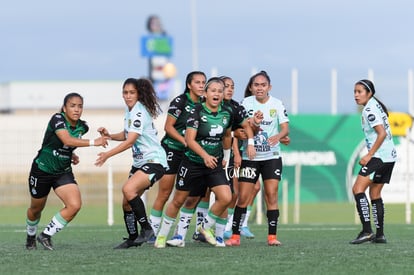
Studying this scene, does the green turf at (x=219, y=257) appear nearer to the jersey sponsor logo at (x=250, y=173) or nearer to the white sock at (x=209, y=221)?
the white sock at (x=209, y=221)

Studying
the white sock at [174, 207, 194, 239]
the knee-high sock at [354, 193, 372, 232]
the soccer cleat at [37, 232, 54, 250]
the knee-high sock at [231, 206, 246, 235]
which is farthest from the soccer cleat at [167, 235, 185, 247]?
the knee-high sock at [354, 193, 372, 232]

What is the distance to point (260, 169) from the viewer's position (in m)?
12.9

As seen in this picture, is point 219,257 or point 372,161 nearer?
point 219,257

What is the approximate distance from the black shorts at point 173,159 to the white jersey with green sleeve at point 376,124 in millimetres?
Answer: 2357

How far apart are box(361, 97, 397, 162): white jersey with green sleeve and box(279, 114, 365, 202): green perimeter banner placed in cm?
2036

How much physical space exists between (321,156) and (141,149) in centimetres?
2216

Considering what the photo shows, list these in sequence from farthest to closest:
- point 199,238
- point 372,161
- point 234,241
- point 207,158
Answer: point 199,238 → point 234,241 → point 372,161 → point 207,158

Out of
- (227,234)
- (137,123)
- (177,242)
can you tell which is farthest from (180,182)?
(227,234)

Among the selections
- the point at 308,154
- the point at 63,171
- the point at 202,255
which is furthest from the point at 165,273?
the point at 308,154

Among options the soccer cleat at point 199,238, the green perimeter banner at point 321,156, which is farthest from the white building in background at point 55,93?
the soccer cleat at point 199,238

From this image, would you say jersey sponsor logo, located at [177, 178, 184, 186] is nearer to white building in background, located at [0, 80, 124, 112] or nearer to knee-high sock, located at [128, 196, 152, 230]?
knee-high sock, located at [128, 196, 152, 230]

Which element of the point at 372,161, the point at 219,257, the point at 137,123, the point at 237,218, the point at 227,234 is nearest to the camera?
the point at 219,257

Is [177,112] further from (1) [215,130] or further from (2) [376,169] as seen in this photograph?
(2) [376,169]

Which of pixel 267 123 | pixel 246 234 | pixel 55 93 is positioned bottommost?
pixel 246 234
